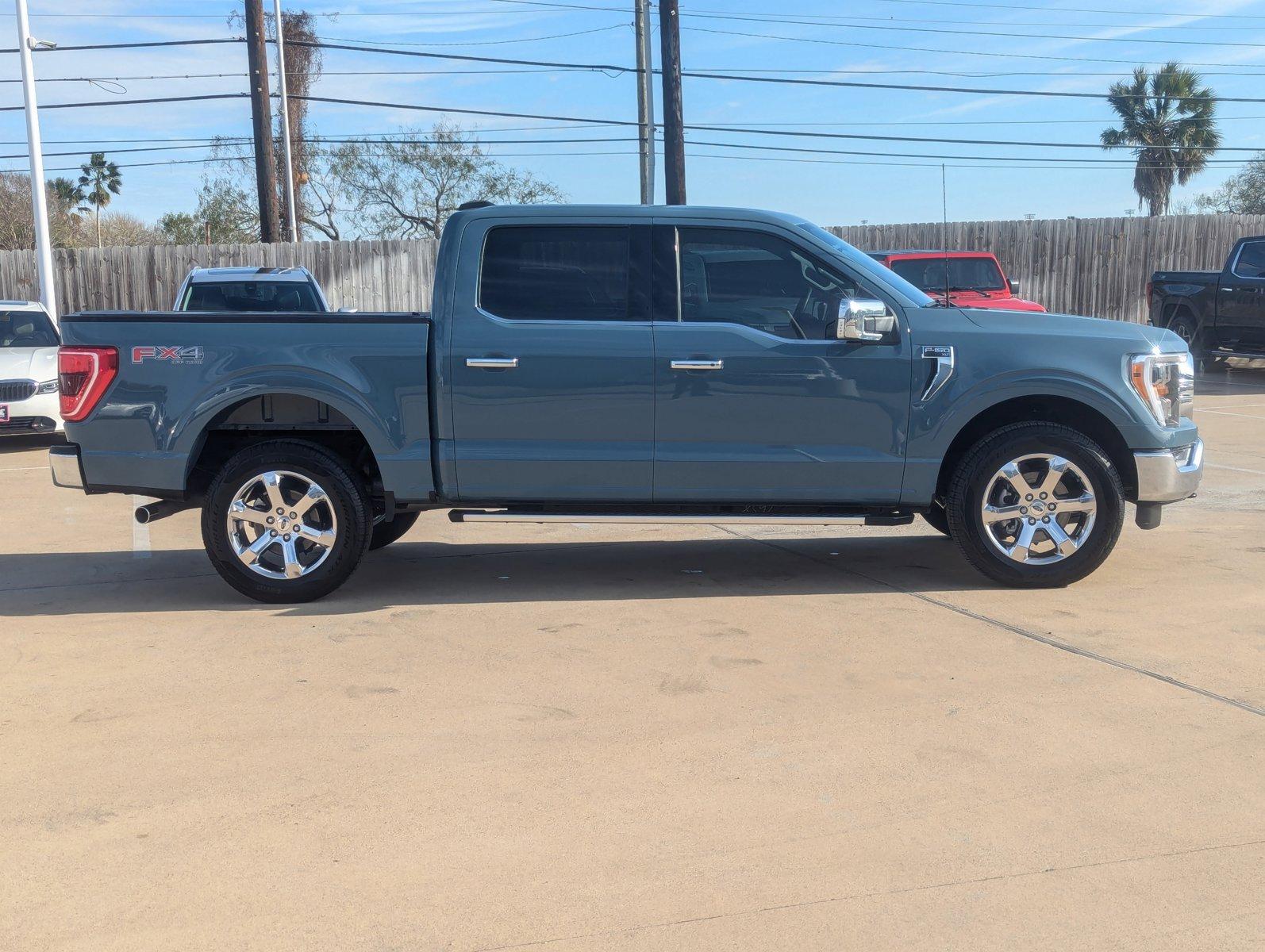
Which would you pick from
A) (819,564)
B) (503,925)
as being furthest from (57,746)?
(819,564)

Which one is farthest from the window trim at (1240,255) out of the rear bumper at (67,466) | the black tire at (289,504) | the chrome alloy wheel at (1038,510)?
the rear bumper at (67,466)

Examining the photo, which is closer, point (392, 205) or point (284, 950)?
point (284, 950)

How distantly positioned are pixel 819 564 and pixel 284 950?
472 cm

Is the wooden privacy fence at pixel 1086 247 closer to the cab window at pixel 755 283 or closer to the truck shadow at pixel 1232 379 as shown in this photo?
the truck shadow at pixel 1232 379

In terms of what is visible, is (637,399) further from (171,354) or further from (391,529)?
(171,354)

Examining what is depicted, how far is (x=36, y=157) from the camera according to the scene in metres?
20.1

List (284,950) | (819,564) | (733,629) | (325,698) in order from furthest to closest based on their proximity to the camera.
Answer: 1. (819,564)
2. (733,629)
3. (325,698)
4. (284,950)

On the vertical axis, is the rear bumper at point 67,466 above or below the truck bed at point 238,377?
below

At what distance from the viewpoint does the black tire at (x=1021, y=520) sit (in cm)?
640

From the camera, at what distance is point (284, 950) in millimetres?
3068

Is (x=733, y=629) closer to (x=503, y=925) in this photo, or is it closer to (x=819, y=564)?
(x=819, y=564)

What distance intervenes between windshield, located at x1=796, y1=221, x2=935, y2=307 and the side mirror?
224 millimetres

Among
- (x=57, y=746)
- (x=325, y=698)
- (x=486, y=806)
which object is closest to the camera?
(x=486, y=806)

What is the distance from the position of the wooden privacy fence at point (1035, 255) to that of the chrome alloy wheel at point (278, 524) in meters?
19.2
